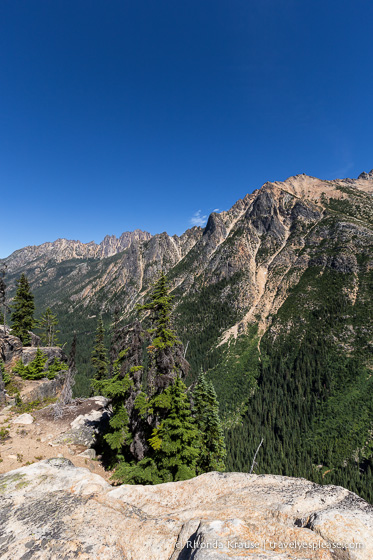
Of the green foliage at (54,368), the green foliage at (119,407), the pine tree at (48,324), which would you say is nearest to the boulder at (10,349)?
the green foliage at (54,368)

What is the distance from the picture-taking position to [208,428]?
26531mm

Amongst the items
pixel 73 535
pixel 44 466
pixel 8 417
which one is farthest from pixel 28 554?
pixel 8 417

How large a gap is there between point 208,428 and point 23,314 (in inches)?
1638

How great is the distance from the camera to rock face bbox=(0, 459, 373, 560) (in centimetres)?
420

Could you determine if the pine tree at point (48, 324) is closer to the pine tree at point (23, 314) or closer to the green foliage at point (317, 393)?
the pine tree at point (23, 314)

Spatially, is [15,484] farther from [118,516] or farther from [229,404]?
[229,404]

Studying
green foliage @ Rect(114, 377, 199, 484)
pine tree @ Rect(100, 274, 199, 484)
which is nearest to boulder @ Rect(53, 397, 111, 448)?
pine tree @ Rect(100, 274, 199, 484)

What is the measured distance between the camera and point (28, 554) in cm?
434

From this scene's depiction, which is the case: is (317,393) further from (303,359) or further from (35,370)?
(35,370)

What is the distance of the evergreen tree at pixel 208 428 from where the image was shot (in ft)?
83.5

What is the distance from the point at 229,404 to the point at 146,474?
396 feet

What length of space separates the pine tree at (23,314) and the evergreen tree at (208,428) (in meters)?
38.8

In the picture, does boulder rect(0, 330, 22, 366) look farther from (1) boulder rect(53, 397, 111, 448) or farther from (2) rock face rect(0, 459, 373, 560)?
(2) rock face rect(0, 459, 373, 560)

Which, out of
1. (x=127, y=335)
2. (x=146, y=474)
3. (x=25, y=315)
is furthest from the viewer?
(x=25, y=315)
